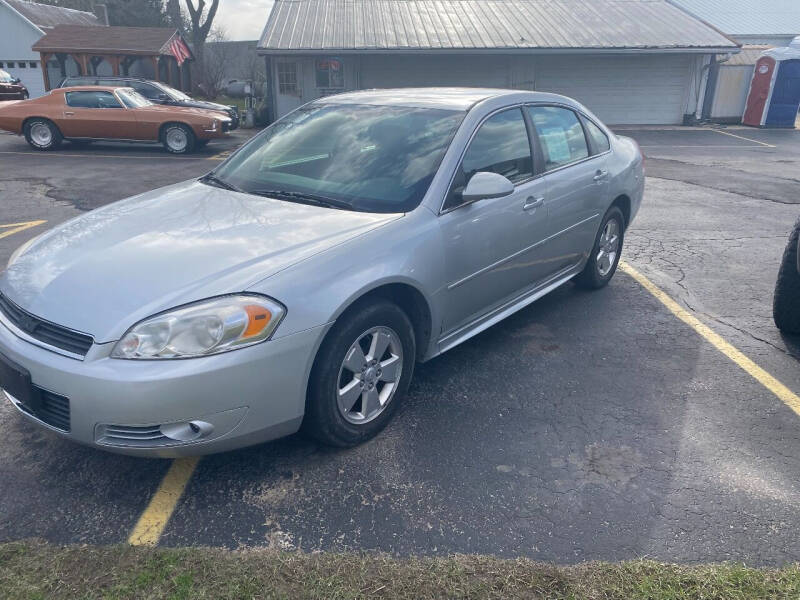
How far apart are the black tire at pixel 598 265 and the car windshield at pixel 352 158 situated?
189cm

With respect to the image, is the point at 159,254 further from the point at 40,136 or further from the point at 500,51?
the point at 500,51

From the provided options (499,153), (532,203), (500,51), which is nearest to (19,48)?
(500,51)

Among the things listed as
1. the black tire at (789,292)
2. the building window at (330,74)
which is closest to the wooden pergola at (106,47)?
the building window at (330,74)

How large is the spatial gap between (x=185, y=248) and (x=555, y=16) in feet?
72.2

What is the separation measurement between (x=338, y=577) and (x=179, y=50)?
2969 centimetres

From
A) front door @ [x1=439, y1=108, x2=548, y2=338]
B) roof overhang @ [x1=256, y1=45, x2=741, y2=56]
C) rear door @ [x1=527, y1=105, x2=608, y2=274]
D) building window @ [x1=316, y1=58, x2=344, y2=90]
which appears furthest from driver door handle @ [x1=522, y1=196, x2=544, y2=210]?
building window @ [x1=316, y1=58, x2=344, y2=90]

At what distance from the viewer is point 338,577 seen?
230 cm

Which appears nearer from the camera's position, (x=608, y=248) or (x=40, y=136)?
(x=608, y=248)

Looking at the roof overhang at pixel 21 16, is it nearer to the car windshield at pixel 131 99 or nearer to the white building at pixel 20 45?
the white building at pixel 20 45

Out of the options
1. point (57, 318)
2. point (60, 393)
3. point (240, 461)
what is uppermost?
point (57, 318)

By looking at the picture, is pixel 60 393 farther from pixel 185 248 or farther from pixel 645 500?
pixel 645 500

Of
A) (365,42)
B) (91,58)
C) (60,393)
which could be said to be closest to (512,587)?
(60,393)

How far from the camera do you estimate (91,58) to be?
25.7 meters

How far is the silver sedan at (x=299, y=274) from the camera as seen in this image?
2484 mm
